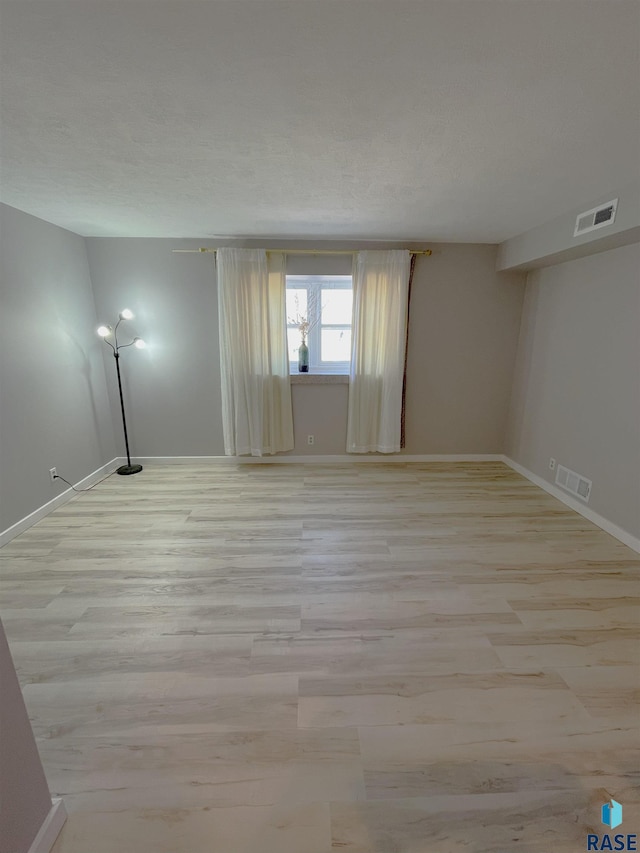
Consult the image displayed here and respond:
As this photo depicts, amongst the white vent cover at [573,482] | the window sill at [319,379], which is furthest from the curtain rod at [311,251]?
the white vent cover at [573,482]

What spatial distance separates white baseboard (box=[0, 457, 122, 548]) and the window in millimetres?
2279

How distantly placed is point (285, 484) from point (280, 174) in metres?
2.49

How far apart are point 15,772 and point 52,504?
2.43m

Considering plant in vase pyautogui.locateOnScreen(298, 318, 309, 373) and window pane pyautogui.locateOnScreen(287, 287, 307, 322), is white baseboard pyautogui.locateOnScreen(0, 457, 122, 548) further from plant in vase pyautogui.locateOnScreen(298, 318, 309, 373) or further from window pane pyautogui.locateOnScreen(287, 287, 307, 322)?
window pane pyautogui.locateOnScreen(287, 287, 307, 322)

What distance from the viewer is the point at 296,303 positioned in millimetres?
3570

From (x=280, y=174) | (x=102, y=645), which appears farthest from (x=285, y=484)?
(x=280, y=174)

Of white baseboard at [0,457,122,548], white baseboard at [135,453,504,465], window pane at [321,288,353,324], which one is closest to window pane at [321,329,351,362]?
window pane at [321,288,353,324]

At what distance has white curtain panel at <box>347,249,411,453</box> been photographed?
3277 millimetres

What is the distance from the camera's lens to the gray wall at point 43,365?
2.39m

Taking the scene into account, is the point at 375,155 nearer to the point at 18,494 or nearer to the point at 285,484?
the point at 285,484

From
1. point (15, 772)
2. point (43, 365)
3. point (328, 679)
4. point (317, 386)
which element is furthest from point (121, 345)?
point (328, 679)

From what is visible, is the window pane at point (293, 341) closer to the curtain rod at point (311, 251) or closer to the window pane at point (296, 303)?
the window pane at point (296, 303)

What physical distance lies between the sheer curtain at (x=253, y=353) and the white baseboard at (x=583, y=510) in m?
2.54

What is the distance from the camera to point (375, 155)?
5.35ft
